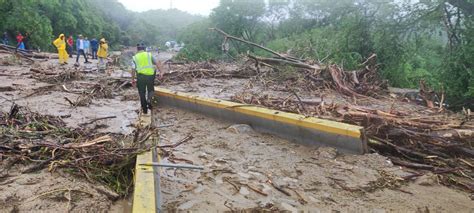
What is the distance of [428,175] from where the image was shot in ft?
14.5

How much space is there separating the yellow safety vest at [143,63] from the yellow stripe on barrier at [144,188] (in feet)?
12.3

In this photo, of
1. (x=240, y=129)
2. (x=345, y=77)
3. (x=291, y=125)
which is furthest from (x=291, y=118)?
(x=345, y=77)

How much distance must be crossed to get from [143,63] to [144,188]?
4.66m

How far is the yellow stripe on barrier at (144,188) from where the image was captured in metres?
2.93

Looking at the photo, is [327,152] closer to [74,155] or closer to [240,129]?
[240,129]

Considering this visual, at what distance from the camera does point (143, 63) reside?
24.7ft

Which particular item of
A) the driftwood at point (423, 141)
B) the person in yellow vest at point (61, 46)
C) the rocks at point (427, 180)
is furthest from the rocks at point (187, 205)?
the person in yellow vest at point (61, 46)

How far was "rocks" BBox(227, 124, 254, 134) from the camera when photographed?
6.59 metres

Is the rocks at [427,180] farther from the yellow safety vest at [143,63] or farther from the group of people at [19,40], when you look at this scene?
the group of people at [19,40]

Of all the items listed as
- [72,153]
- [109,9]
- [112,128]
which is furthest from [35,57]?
[109,9]

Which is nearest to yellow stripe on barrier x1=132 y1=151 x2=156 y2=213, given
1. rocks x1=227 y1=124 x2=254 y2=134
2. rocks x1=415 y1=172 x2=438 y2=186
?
rocks x1=227 y1=124 x2=254 y2=134

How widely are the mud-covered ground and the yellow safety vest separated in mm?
1247

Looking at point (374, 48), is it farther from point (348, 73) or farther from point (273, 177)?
point (273, 177)

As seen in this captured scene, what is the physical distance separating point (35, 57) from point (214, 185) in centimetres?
1936
